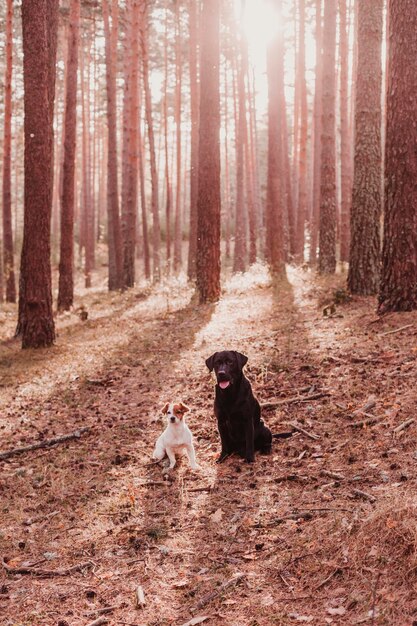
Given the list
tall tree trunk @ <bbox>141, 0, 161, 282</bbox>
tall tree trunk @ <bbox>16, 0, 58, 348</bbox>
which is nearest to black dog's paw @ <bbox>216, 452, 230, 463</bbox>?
tall tree trunk @ <bbox>16, 0, 58, 348</bbox>

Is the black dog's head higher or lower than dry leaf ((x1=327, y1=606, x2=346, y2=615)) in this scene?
higher

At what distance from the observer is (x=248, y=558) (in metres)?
4.94

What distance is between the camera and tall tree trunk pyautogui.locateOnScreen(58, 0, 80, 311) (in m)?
18.4

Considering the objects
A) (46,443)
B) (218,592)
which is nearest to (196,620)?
(218,592)

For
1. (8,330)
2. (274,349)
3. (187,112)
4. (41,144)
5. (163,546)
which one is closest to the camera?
(163,546)

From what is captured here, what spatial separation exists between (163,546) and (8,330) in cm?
1201

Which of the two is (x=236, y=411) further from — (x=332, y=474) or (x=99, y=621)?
(x=99, y=621)

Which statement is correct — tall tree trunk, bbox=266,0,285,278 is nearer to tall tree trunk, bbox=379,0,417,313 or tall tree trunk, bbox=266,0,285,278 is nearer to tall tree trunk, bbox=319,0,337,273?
tall tree trunk, bbox=319,0,337,273

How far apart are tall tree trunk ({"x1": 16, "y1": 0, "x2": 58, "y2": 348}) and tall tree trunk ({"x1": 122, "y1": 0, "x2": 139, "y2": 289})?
1038 cm

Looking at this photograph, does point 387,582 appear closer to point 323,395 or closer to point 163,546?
point 163,546

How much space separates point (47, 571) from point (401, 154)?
7466 millimetres

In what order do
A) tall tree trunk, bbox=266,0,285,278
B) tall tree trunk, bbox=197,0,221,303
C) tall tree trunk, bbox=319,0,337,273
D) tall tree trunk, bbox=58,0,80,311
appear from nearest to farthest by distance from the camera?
tall tree trunk, bbox=197,0,221,303
tall tree trunk, bbox=319,0,337,273
tall tree trunk, bbox=58,0,80,311
tall tree trunk, bbox=266,0,285,278

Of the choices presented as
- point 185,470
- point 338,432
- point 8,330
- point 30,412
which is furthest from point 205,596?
point 8,330

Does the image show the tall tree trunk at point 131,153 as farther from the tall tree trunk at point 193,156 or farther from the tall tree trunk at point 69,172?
the tall tree trunk at point 69,172
